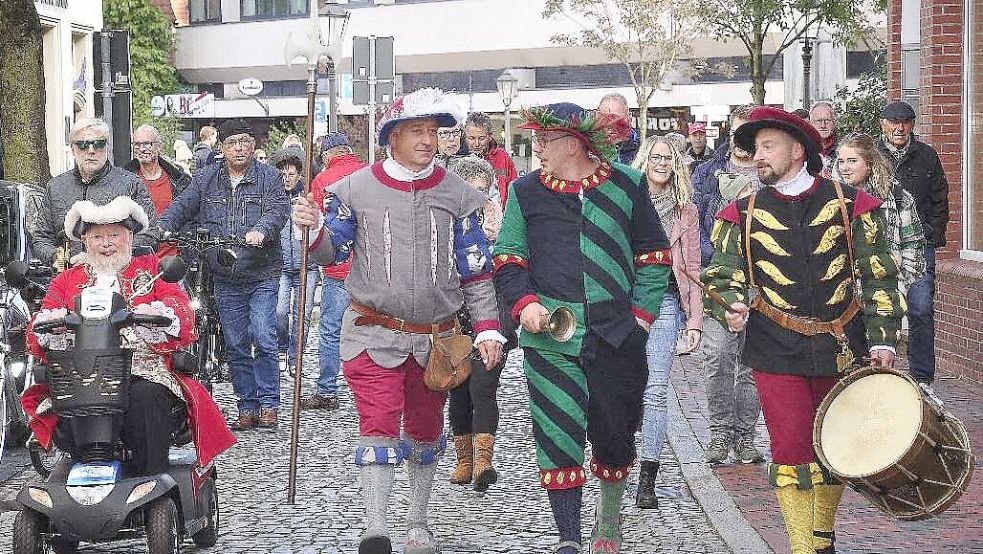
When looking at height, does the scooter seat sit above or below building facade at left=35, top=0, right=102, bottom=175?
below

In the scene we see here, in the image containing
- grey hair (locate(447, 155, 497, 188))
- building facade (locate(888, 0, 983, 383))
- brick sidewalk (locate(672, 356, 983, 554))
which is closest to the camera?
brick sidewalk (locate(672, 356, 983, 554))

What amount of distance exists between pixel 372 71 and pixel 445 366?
18699 millimetres

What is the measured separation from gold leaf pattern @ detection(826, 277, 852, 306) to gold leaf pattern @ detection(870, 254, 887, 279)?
117 mm

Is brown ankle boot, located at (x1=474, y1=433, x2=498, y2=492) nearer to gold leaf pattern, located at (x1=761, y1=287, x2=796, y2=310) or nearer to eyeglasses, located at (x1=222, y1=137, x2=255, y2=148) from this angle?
gold leaf pattern, located at (x1=761, y1=287, x2=796, y2=310)

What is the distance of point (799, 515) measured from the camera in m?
6.88

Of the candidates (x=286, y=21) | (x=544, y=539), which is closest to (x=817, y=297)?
(x=544, y=539)

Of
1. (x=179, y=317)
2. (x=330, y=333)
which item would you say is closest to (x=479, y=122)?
(x=330, y=333)

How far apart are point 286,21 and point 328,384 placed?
179 feet

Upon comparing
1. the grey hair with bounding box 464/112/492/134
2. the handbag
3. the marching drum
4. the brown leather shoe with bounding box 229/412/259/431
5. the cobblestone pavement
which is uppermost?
the grey hair with bounding box 464/112/492/134

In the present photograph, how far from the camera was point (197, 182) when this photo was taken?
11.9m

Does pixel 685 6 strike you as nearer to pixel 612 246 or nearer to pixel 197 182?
pixel 197 182

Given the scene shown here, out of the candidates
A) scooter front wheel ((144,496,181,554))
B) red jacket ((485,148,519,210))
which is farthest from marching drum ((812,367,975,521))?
red jacket ((485,148,519,210))

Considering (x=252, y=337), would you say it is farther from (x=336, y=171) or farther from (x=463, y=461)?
(x=463, y=461)

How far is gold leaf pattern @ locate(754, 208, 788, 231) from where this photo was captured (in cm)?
698
